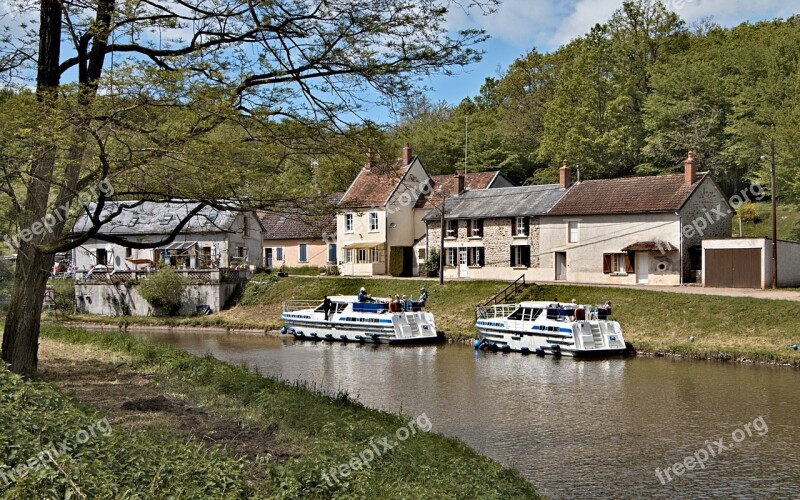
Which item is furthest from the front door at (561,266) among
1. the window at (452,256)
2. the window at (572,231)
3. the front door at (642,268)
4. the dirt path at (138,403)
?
the dirt path at (138,403)

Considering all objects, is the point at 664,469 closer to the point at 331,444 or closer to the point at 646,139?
the point at 331,444

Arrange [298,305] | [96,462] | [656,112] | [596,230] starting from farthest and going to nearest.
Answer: [656,112] < [298,305] < [596,230] < [96,462]

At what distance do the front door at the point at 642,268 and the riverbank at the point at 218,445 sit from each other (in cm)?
2822

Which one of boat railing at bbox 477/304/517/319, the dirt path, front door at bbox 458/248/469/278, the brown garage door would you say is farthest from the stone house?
the dirt path

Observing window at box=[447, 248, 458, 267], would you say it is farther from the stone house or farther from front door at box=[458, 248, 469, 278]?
the stone house

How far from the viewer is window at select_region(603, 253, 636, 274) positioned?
4134 centimetres

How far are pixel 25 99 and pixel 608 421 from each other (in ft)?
46.4

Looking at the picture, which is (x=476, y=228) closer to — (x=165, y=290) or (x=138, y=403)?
(x=165, y=290)

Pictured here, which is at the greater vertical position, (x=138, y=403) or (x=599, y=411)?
(x=138, y=403)

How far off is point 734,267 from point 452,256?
17997mm

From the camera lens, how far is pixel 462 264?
160 feet

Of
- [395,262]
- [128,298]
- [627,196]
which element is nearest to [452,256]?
[395,262]

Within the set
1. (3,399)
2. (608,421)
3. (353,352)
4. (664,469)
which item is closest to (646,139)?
(353,352)

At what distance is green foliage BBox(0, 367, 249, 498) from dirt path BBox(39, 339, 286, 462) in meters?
1.06
